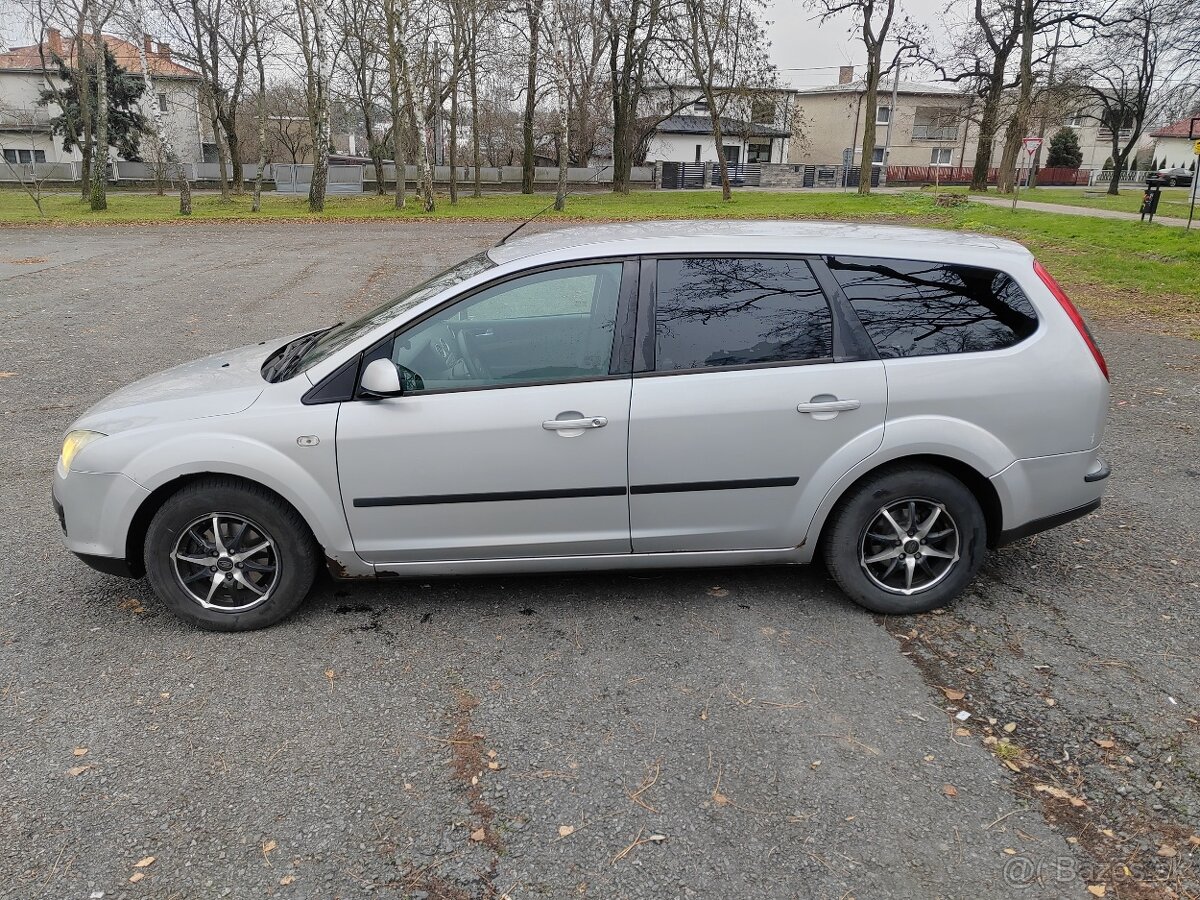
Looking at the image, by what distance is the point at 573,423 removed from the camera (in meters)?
3.66

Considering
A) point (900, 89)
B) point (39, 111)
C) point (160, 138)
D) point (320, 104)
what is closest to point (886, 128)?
point (900, 89)

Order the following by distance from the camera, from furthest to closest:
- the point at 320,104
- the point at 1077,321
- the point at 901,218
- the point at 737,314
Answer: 1. the point at 320,104
2. the point at 901,218
3. the point at 1077,321
4. the point at 737,314

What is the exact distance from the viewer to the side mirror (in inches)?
142

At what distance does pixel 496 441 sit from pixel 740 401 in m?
1.04

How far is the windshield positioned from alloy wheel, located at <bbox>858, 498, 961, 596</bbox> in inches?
83.4

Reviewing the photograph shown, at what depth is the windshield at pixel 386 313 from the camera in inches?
156

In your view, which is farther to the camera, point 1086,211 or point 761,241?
point 1086,211

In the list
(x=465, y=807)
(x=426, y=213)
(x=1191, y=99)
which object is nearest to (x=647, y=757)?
(x=465, y=807)

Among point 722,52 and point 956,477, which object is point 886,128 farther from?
point 956,477

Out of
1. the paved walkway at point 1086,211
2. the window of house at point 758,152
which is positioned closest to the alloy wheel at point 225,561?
the paved walkway at point 1086,211

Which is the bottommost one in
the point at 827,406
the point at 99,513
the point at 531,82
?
the point at 99,513

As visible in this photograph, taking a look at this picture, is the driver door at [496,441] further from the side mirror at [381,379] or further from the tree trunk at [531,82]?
the tree trunk at [531,82]

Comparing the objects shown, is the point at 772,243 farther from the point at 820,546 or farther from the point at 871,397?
the point at 820,546

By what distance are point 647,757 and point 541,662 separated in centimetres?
74
